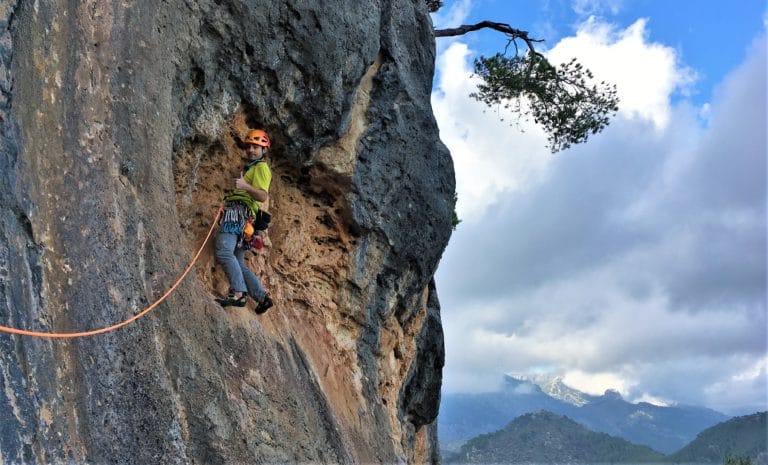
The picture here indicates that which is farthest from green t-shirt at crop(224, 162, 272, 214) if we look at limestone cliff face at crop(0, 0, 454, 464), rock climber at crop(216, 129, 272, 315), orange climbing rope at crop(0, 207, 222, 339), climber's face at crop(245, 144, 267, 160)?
orange climbing rope at crop(0, 207, 222, 339)

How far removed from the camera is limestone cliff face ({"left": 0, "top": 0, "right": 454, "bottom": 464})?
234 inches

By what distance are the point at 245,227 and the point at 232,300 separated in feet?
3.84

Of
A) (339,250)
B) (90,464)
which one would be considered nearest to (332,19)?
(339,250)

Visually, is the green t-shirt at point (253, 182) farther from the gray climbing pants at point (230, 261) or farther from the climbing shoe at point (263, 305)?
the climbing shoe at point (263, 305)

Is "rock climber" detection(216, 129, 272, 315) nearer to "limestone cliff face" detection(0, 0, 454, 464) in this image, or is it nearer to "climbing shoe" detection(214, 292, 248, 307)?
"climbing shoe" detection(214, 292, 248, 307)

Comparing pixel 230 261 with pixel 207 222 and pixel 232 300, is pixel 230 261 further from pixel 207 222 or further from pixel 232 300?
pixel 207 222

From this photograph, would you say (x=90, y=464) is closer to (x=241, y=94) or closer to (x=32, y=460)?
(x=32, y=460)

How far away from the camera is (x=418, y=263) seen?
48.3ft

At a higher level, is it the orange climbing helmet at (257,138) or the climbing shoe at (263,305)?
the orange climbing helmet at (257,138)

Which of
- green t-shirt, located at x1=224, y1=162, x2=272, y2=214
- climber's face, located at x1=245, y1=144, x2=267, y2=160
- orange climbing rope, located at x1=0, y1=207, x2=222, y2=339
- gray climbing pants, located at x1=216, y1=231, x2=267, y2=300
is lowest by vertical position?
orange climbing rope, located at x1=0, y1=207, x2=222, y2=339

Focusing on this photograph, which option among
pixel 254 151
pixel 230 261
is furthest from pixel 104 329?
pixel 254 151

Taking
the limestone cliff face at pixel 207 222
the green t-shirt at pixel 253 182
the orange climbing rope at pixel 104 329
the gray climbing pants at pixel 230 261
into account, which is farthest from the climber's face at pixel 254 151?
the orange climbing rope at pixel 104 329

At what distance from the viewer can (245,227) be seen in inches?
381

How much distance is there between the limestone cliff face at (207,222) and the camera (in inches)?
234
